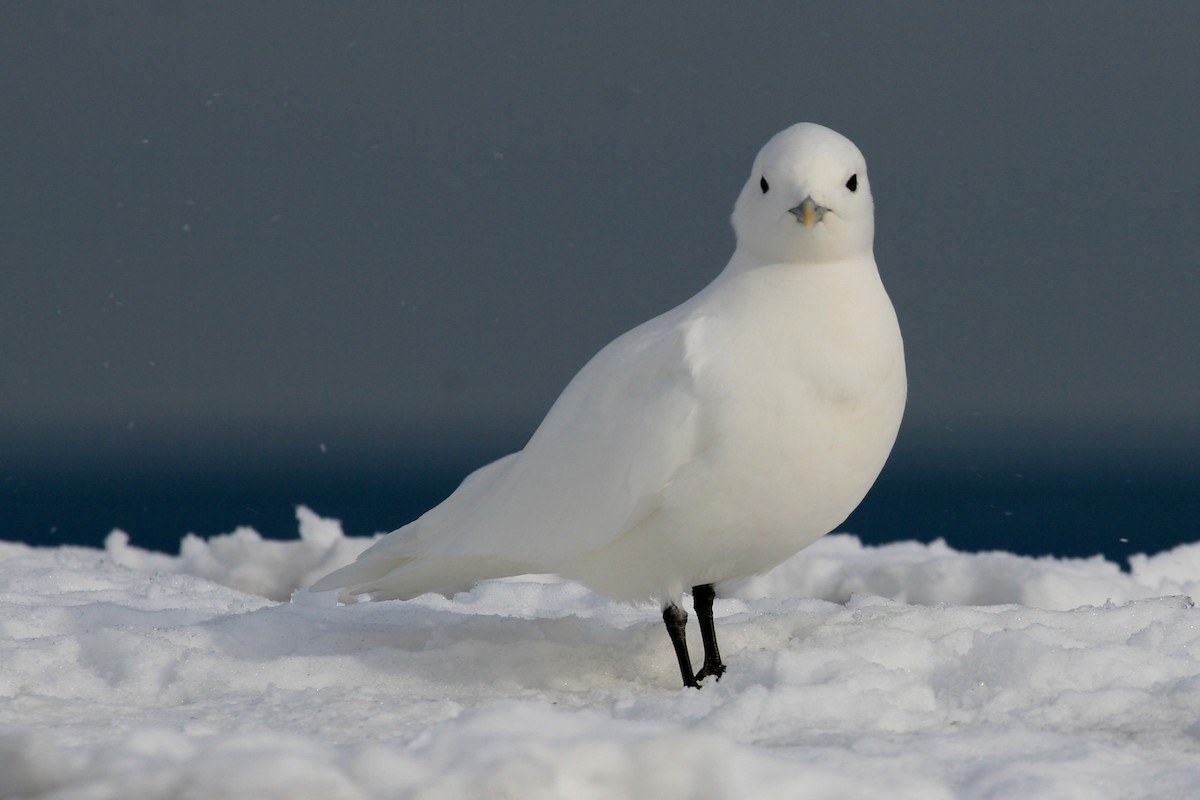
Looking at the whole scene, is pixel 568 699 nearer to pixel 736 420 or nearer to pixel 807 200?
pixel 736 420

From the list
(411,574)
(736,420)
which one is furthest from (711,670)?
(411,574)

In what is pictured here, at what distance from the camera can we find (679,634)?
15.8 feet

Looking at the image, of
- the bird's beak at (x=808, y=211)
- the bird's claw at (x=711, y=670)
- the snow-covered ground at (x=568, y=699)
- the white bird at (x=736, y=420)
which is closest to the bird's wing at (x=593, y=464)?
the white bird at (x=736, y=420)

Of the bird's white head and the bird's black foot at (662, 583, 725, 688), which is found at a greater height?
the bird's white head

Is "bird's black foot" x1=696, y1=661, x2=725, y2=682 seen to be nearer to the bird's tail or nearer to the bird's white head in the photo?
the bird's tail

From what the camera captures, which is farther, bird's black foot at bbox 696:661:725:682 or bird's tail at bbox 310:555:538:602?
bird's tail at bbox 310:555:538:602

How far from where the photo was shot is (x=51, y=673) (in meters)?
4.52

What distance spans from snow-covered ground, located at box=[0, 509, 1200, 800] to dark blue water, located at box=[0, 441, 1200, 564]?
4.02 m

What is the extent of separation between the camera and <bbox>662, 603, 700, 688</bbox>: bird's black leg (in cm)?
478

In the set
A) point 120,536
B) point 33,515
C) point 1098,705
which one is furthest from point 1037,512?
point 1098,705

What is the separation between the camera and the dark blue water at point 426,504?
162ft

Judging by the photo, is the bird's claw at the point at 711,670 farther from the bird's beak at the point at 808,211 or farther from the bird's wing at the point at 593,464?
the bird's beak at the point at 808,211

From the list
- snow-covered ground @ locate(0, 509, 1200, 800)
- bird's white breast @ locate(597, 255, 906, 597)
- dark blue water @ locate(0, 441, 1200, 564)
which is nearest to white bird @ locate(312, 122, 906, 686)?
bird's white breast @ locate(597, 255, 906, 597)

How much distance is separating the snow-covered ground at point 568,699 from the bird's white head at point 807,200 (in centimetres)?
128
